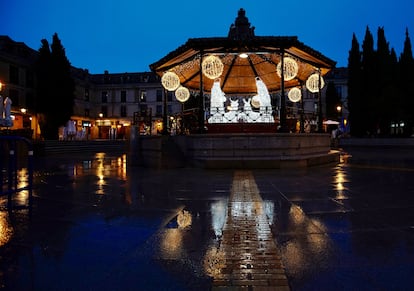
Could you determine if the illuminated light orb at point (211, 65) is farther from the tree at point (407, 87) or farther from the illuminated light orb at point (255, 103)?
the tree at point (407, 87)

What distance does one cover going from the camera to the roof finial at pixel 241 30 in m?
15.8

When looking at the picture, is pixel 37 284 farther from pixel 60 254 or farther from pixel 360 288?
pixel 360 288

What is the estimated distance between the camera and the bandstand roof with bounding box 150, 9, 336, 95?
15633 millimetres

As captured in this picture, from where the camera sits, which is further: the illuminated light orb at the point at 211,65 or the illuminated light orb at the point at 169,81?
the illuminated light orb at the point at 169,81

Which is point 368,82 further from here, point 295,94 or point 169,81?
point 169,81

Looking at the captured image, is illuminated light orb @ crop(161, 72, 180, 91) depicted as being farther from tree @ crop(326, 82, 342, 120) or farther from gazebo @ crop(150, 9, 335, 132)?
tree @ crop(326, 82, 342, 120)

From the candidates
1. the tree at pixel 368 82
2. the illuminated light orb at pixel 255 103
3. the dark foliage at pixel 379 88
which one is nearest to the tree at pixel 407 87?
the dark foliage at pixel 379 88

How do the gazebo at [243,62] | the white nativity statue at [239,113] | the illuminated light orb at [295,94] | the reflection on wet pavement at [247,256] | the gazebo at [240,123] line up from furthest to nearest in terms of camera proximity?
the illuminated light orb at [295,94]
the white nativity statue at [239,113]
the gazebo at [243,62]
the gazebo at [240,123]
the reflection on wet pavement at [247,256]

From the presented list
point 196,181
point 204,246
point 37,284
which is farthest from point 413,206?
point 37,284

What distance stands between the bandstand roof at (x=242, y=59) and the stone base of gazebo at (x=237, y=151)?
3.54m

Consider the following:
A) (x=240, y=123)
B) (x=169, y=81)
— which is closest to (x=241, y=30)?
(x=240, y=123)

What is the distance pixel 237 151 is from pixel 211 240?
9.74 meters

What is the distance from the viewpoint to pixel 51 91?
1890 inches

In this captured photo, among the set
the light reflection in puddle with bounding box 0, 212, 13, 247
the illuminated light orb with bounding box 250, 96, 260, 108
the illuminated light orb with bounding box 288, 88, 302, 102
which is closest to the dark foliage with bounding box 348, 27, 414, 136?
the illuminated light orb with bounding box 288, 88, 302, 102
